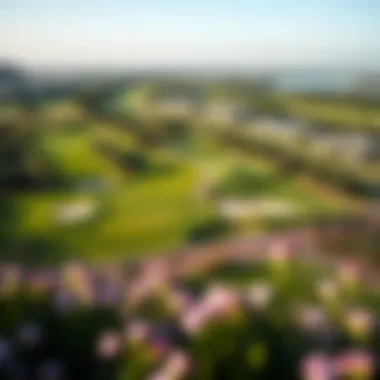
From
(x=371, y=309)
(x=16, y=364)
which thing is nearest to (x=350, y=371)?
(x=371, y=309)

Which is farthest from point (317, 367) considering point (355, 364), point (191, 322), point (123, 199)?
point (123, 199)

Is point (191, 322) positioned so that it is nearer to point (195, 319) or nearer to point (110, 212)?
point (195, 319)

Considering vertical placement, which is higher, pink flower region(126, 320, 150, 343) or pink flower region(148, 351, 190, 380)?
pink flower region(126, 320, 150, 343)

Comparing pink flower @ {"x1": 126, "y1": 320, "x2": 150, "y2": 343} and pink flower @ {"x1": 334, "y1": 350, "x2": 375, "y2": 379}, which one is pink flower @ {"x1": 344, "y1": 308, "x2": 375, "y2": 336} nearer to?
pink flower @ {"x1": 334, "y1": 350, "x2": 375, "y2": 379}

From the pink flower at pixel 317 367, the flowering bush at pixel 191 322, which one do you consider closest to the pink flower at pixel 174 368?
the flowering bush at pixel 191 322

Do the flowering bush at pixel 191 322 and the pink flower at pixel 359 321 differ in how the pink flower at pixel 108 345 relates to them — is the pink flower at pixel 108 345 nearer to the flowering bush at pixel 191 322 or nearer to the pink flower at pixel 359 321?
the flowering bush at pixel 191 322

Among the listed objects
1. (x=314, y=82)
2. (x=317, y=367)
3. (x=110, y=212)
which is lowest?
(x=317, y=367)

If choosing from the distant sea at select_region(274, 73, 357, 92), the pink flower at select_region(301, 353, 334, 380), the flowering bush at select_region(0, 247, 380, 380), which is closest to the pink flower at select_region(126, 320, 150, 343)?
the flowering bush at select_region(0, 247, 380, 380)
